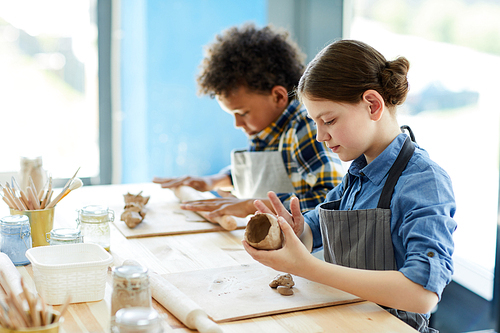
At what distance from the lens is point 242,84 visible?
6.44ft

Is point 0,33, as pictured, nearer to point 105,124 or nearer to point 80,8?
point 80,8

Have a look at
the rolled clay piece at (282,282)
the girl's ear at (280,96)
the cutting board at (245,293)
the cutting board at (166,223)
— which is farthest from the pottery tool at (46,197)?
the girl's ear at (280,96)

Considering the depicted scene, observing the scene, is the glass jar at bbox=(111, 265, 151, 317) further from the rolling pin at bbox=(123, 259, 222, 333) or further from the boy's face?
the boy's face

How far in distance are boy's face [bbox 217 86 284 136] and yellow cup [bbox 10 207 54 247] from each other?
89 centimetres

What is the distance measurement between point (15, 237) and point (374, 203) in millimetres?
853

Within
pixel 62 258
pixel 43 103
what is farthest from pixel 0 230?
pixel 43 103

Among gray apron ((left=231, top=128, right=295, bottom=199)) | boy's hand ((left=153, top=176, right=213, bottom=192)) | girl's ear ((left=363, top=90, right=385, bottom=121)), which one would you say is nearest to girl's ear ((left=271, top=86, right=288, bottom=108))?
gray apron ((left=231, top=128, right=295, bottom=199))

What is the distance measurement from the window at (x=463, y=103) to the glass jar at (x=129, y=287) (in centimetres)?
175

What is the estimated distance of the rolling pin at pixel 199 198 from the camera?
5.08 feet

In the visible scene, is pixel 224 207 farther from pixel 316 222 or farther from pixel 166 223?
pixel 316 222

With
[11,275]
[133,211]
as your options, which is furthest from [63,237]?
[133,211]

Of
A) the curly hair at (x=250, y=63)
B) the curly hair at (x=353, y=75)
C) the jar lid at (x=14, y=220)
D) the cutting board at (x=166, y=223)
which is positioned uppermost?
the curly hair at (x=250, y=63)

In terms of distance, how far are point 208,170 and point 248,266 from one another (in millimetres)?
1990

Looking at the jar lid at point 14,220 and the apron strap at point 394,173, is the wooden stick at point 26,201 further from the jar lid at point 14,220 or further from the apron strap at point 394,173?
the apron strap at point 394,173
